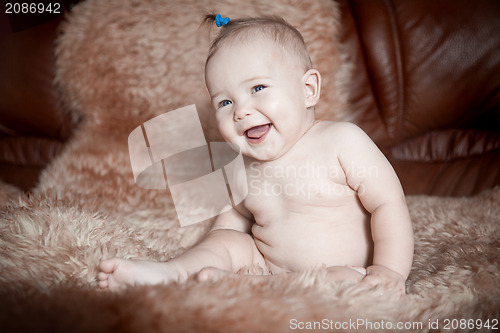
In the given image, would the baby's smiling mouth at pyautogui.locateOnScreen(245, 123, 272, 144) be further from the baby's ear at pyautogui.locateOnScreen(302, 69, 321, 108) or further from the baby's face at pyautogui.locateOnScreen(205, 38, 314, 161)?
the baby's ear at pyautogui.locateOnScreen(302, 69, 321, 108)

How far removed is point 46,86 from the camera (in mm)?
1507

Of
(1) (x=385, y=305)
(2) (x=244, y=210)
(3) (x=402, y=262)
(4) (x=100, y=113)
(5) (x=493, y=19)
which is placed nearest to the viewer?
(1) (x=385, y=305)

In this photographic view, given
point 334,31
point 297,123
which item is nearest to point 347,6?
point 334,31

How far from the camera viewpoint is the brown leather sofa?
1286 millimetres

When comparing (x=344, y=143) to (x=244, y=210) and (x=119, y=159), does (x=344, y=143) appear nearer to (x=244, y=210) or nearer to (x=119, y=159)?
(x=244, y=210)

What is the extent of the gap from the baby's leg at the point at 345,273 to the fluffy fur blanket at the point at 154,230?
0.06m

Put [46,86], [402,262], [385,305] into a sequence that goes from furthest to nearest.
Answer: [46,86] < [402,262] < [385,305]

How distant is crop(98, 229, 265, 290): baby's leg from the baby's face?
0.67 feet

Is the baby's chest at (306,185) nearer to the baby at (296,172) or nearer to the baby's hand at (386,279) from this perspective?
the baby at (296,172)

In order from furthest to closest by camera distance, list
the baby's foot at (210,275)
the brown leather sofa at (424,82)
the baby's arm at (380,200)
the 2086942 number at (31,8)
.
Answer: the 2086942 number at (31,8) → the brown leather sofa at (424,82) → the baby's arm at (380,200) → the baby's foot at (210,275)

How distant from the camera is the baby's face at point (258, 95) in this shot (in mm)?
868

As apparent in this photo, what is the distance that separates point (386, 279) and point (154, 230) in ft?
2.05

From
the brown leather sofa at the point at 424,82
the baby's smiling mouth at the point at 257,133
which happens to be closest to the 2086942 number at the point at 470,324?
the baby's smiling mouth at the point at 257,133

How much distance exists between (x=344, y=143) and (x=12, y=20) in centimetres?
131
